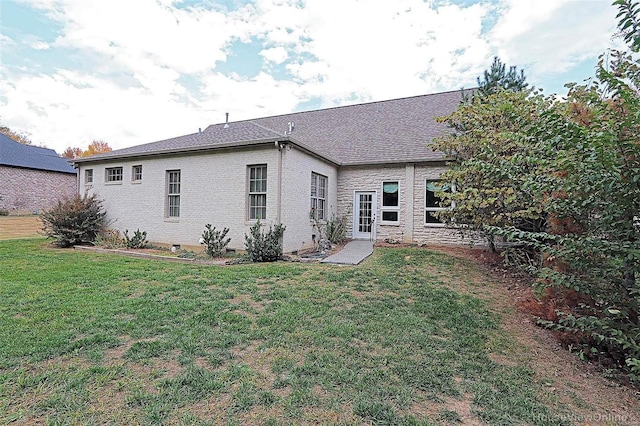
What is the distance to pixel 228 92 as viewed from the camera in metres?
17.4

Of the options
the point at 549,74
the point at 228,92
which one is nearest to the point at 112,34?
the point at 228,92

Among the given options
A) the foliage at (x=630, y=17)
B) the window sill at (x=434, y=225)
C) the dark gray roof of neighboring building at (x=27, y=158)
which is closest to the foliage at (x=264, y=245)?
the window sill at (x=434, y=225)

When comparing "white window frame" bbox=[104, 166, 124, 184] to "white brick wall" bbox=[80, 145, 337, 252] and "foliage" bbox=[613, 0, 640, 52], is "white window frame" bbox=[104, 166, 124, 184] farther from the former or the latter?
"foliage" bbox=[613, 0, 640, 52]

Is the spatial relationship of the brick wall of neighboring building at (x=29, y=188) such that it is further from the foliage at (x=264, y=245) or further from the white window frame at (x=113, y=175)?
the foliage at (x=264, y=245)

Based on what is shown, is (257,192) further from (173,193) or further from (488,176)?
(488,176)

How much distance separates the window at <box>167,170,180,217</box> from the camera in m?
11.0

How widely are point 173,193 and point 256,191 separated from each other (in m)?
3.56

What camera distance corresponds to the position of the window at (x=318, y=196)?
11184 mm

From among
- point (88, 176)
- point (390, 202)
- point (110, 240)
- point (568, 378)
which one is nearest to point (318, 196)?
point (390, 202)

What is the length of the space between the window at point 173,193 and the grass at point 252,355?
195 inches

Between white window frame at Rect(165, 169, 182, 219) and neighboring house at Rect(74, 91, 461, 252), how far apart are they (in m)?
0.04

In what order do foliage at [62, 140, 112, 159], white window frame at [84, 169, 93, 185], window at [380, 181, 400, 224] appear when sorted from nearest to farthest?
window at [380, 181, 400, 224] → white window frame at [84, 169, 93, 185] → foliage at [62, 140, 112, 159]

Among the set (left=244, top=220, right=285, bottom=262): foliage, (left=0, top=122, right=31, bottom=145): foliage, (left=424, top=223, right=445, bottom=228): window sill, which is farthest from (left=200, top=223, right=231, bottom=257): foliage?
(left=0, top=122, right=31, bottom=145): foliage

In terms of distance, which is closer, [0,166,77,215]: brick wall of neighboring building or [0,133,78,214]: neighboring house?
[0,166,77,215]: brick wall of neighboring building
